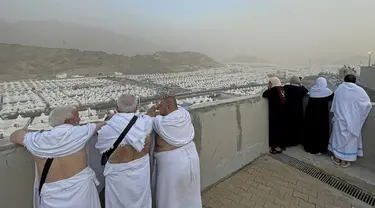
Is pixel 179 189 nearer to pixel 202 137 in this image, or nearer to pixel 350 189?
pixel 202 137

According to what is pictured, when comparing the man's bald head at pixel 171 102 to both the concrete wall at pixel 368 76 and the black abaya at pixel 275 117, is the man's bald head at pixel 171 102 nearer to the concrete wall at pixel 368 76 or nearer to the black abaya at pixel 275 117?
the black abaya at pixel 275 117

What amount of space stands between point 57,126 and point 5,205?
0.60m

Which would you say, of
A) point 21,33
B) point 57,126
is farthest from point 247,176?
point 21,33

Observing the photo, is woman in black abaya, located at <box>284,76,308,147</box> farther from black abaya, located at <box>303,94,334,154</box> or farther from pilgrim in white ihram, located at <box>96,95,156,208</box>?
pilgrim in white ihram, located at <box>96,95,156,208</box>

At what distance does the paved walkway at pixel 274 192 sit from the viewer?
2219 millimetres

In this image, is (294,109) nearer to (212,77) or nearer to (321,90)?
(321,90)

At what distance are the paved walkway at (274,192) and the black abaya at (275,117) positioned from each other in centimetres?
47

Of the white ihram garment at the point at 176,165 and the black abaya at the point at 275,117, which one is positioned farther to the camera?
the black abaya at the point at 275,117

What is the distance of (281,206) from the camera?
2178mm

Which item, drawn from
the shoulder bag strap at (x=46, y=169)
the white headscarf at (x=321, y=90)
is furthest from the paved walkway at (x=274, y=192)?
the shoulder bag strap at (x=46, y=169)

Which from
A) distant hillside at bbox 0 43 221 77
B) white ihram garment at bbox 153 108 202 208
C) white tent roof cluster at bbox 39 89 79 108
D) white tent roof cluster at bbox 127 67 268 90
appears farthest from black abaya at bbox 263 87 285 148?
white tent roof cluster at bbox 127 67 268 90

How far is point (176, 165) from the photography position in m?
1.75

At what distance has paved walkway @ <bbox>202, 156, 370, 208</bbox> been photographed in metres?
2.22

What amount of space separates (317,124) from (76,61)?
44772mm
